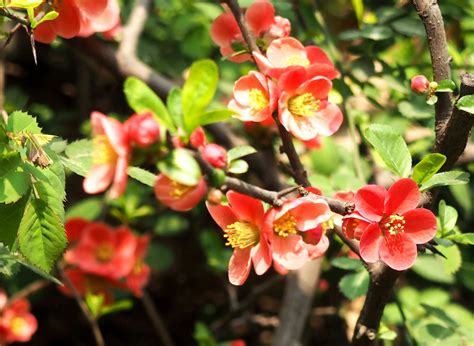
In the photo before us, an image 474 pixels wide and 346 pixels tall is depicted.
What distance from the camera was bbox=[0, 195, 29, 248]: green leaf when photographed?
996 mm

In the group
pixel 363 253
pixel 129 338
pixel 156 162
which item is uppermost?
pixel 156 162

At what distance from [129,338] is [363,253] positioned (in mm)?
1551

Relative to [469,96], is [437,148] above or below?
below

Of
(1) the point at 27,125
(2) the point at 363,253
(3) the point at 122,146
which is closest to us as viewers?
(3) the point at 122,146

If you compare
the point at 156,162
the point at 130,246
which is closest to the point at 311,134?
the point at 156,162

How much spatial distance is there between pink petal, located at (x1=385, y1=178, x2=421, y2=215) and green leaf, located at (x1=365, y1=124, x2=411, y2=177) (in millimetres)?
60

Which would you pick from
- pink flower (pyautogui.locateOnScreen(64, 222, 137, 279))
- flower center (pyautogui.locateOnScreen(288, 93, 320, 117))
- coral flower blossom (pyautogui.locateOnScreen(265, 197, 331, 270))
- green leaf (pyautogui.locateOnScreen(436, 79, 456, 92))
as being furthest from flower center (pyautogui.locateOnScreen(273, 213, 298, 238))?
pink flower (pyautogui.locateOnScreen(64, 222, 137, 279))

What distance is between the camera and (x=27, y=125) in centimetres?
107

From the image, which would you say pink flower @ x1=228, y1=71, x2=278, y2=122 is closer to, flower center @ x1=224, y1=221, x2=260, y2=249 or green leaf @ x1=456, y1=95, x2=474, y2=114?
flower center @ x1=224, y1=221, x2=260, y2=249

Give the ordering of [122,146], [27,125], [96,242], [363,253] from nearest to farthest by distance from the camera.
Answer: [122,146] → [363,253] → [27,125] → [96,242]

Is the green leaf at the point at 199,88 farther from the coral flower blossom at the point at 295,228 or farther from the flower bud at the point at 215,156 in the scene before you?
the coral flower blossom at the point at 295,228

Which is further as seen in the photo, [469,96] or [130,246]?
[130,246]

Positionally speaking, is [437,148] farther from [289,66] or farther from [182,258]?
[182,258]

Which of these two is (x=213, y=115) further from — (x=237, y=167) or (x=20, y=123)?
(x=20, y=123)
